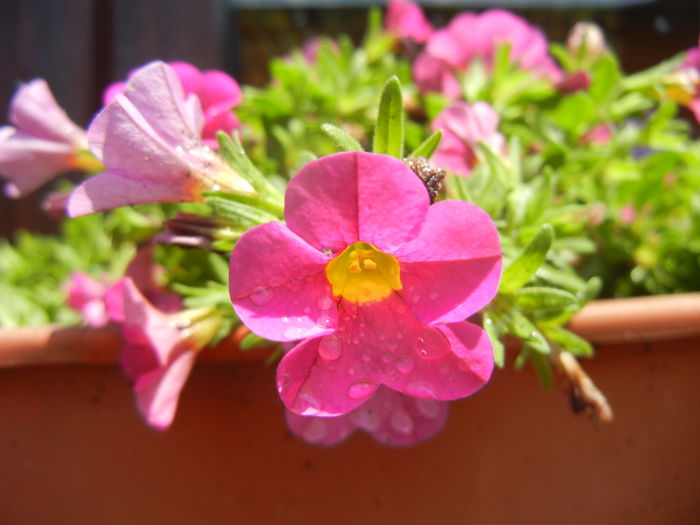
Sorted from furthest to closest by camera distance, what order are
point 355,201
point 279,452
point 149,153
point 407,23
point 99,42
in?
1. point 99,42
2. point 407,23
3. point 279,452
4. point 149,153
5. point 355,201

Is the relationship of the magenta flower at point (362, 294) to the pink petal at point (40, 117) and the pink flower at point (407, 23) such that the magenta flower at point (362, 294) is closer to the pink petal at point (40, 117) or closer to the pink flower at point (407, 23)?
the pink petal at point (40, 117)

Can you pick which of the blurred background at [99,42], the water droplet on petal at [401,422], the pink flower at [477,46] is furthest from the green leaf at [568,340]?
the blurred background at [99,42]

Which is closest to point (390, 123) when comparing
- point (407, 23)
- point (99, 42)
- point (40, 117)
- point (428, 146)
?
point (428, 146)

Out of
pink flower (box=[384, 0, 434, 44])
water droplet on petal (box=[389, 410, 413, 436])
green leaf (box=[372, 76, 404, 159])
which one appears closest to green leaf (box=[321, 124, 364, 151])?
green leaf (box=[372, 76, 404, 159])

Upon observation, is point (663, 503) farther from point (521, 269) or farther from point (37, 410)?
point (37, 410)

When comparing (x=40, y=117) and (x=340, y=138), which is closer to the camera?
(x=340, y=138)

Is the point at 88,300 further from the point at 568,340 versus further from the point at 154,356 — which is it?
the point at 568,340

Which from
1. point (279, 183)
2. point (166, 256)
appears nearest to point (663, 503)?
point (279, 183)
